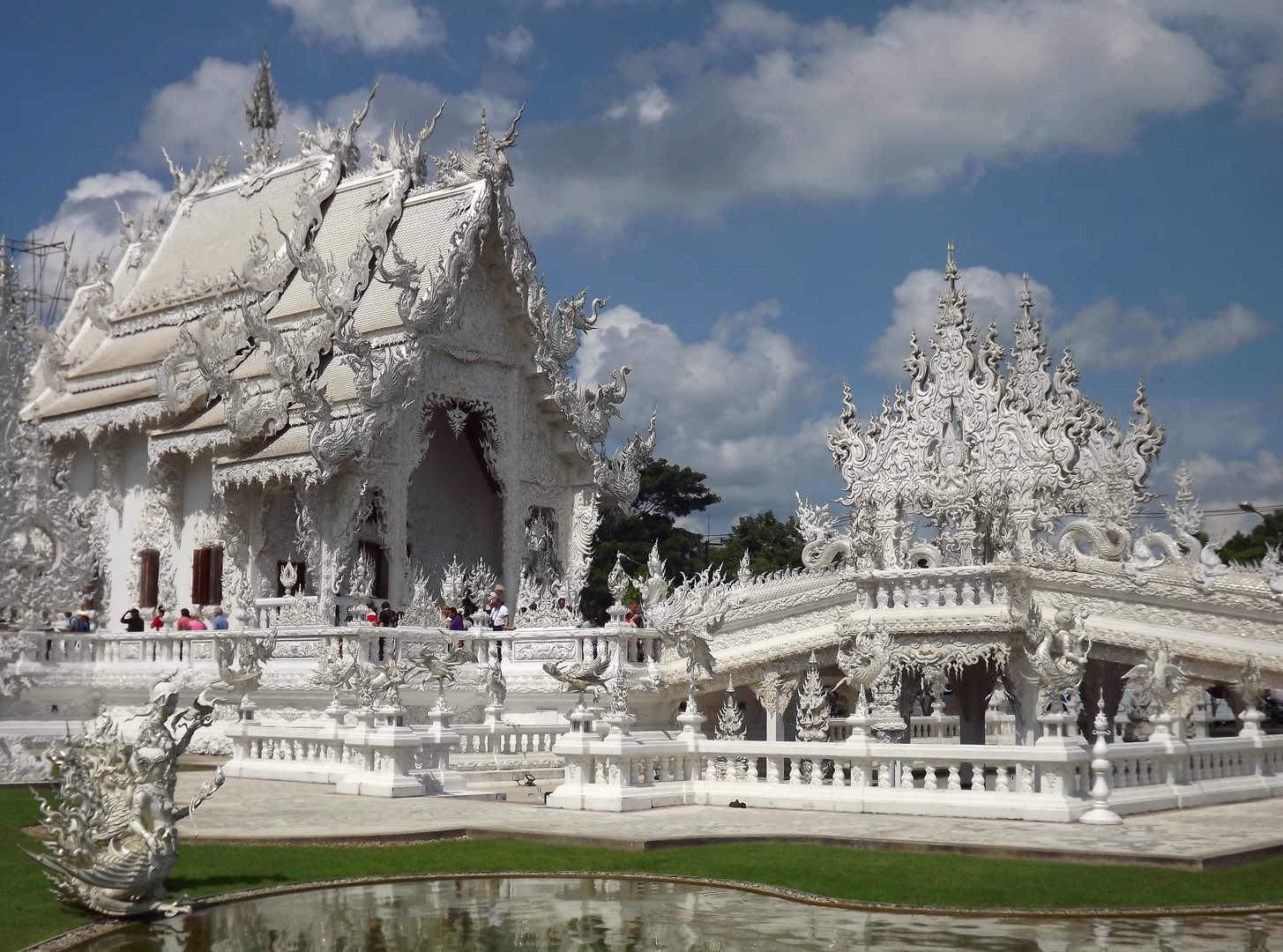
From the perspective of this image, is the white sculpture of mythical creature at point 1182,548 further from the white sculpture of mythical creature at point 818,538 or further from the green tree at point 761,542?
the green tree at point 761,542

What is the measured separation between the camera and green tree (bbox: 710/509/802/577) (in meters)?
43.6

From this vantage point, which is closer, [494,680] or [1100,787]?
[1100,787]

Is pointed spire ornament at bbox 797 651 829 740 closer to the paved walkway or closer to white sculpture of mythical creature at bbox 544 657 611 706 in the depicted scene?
white sculpture of mythical creature at bbox 544 657 611 706

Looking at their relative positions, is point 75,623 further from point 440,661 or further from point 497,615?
point 440,661

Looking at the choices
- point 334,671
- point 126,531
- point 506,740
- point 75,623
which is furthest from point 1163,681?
point 126,531

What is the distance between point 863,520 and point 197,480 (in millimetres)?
10177

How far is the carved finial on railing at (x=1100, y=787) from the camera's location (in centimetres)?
1066

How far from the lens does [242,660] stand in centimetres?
1717

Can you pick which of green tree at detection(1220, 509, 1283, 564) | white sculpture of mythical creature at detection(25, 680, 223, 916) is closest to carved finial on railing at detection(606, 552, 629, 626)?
white sculpture of mythical creature at detection(25, 680, 223, 916)

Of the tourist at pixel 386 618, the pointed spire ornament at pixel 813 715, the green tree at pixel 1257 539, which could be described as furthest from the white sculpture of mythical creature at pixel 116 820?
the green tree at pixel 1257 539

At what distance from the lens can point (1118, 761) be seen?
1166 centimetres

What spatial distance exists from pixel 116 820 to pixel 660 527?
38.6m

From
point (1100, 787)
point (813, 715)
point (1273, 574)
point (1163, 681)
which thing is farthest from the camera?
point (1273, 574)

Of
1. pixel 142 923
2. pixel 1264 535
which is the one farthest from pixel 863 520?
pixel 1264 535
